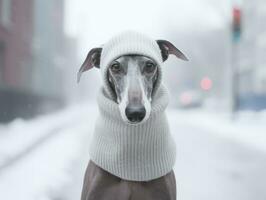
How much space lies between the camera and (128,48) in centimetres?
356

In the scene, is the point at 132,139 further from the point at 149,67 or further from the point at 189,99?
the point at 189,99

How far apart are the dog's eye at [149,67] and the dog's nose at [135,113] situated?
41 centimetres

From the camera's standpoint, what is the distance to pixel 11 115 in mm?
18688

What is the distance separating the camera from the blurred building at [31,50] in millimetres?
20938

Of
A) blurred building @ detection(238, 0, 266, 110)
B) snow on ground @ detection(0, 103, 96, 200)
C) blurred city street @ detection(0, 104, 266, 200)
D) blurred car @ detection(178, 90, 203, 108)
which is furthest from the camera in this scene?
blurred building @ detection(238, 0, 266, 110)

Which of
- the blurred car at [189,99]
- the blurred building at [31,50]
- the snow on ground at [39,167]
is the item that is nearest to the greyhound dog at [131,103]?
the snow on ground at [39,167]

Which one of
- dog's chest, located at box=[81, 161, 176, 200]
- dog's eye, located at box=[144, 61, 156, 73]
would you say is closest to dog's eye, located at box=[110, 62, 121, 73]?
dog's eye, located at box=[144, 61, 156, 73]

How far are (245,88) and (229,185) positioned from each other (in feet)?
149

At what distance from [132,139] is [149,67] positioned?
0.57 meters

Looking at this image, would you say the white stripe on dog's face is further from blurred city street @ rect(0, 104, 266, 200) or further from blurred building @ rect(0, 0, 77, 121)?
blurred building @ rect(0, 0, 77, 121)

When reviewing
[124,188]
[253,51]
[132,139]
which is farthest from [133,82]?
[253,51]

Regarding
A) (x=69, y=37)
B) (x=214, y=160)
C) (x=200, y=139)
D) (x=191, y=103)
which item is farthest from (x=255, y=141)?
(x=191, y=103)

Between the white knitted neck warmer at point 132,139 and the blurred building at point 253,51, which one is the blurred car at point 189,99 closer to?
the blurred building at point 253,51

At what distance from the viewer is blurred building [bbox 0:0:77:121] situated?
20938 mm
